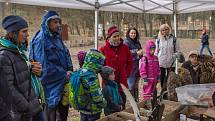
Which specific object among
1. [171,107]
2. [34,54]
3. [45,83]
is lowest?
[171,107]

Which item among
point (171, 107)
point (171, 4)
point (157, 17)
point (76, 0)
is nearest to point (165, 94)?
point (171, 107)

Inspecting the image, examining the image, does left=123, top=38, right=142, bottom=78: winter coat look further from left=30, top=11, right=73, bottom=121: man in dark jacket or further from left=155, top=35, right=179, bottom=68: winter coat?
left=30, top=11, right=73, bottom=121: man in dark jacket

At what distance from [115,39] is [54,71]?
0.95 meters

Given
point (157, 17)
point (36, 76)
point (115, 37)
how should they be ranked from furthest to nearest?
point (157, 17) → point (115, 37) → point (36, 76)

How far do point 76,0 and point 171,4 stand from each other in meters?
2.54

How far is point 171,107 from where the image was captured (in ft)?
9.55

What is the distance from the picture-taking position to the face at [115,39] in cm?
373

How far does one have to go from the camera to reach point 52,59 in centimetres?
319

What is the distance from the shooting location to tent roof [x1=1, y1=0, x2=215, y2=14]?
5148 mm

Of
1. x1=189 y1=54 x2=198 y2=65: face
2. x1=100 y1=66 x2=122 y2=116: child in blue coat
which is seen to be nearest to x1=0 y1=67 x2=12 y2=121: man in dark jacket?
x1=100 y1=66 x2=122 y2=116: child in blue coat

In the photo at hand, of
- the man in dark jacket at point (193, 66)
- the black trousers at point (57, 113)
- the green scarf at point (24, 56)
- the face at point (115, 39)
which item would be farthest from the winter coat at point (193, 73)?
the green scarf at point (24, 56)

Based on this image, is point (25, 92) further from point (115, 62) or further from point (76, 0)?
point (76, 0)

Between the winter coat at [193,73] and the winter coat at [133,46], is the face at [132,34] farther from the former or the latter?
the winter coat at [193,73]

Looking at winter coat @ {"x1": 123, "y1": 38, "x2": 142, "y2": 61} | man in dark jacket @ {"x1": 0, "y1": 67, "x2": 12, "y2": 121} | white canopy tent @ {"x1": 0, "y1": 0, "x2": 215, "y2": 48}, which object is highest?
white canopy tent @ {"x1": 0, "y1": 0, "x2": 215, "y2": 48}
